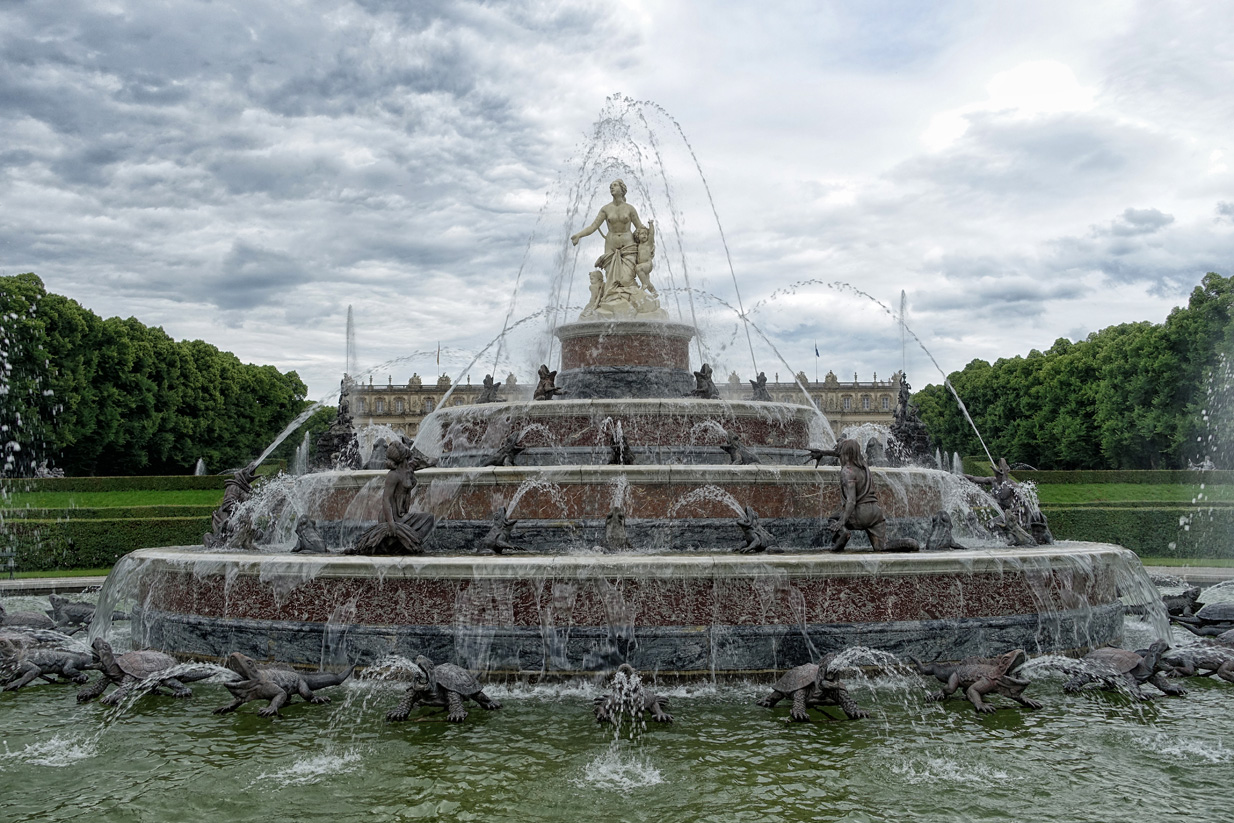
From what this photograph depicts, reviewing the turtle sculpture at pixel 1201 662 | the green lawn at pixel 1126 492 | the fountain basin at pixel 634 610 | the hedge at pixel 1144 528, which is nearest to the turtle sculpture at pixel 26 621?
the fountain basin at pixel 634 610

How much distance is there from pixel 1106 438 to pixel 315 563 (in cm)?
5285

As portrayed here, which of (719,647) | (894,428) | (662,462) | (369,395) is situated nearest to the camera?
(719,647)

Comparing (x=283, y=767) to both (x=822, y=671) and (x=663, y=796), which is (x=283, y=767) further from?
(x=822, y=671)

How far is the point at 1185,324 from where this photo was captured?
46875 millimetres

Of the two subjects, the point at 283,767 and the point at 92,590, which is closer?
the point at 283,767

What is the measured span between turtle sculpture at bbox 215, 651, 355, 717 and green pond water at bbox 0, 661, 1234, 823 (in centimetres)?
13

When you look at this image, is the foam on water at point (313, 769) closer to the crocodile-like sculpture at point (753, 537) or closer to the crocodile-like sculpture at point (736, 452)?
the crocodile-like sculpture at point (753, 537)

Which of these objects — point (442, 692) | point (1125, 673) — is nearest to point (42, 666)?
point (442, 692)

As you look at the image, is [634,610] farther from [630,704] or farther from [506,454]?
[506,454]

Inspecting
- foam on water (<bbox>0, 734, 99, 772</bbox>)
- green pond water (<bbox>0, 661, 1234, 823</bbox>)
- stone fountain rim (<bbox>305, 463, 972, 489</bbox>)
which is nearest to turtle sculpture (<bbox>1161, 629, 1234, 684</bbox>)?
green pond water (<bbox>0, 661, 1234, 823</bbox>)

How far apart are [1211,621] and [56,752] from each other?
521 inches

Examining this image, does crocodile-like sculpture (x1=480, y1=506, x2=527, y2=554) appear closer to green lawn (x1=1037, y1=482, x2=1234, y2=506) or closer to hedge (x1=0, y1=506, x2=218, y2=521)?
hedge (x1=0, y1=506, x2=218, y2=521)

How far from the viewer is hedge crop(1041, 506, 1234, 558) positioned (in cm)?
2631

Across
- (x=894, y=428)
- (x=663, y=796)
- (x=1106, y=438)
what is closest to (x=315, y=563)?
(x=663, y=796)
